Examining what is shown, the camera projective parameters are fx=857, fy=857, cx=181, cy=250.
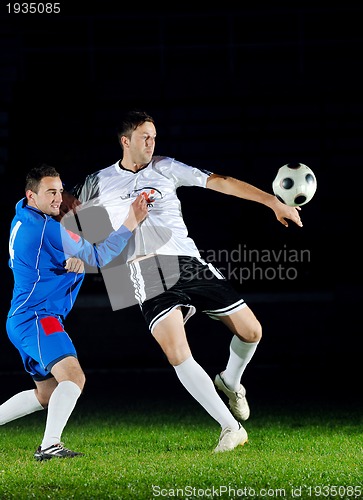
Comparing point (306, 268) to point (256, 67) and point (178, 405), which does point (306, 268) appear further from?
point (178, 405)

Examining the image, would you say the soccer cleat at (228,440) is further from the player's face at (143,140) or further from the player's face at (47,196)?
the player's face at (143,140)

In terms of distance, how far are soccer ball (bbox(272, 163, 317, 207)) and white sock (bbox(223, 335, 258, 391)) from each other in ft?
3.29

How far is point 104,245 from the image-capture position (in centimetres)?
567

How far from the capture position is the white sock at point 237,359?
230 inches

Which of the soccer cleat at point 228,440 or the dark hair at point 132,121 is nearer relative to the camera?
the soccer cleat at point 228,440

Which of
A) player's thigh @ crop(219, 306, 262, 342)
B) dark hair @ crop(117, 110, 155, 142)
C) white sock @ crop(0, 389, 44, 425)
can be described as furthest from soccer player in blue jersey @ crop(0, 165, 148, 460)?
player's thigh @ crop(219, 306, 262, 342)

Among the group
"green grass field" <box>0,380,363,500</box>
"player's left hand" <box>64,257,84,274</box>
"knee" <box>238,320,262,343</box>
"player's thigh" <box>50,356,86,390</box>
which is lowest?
"green grass field" <box>0,380,363,500</box>

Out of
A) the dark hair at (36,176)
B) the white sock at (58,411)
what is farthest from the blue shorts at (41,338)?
the dark hair at (36,176)

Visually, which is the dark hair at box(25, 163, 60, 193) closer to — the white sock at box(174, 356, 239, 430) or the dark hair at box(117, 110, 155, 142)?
the dark hair at box(117, 110, 155, 142)

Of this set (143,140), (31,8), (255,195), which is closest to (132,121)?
(143,140)

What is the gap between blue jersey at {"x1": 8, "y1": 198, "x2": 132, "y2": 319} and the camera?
548 centimetres

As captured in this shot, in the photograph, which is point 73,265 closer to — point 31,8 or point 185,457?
point 185,457

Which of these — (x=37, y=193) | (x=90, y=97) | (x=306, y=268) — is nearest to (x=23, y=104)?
(x=90, y=97)

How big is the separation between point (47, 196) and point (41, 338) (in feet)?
2.98
